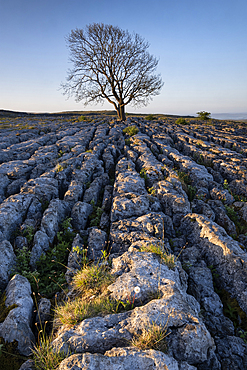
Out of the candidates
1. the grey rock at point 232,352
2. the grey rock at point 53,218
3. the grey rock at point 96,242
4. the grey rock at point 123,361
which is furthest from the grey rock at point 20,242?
the grey rock at point 232,352

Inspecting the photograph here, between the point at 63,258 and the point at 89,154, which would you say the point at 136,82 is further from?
the point at 63,258

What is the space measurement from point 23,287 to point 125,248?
3256 millimetres

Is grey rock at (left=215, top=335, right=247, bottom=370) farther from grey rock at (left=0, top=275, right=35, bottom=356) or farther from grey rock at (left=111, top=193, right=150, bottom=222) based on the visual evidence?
grey rock at (left=111, top=193, right=150, bottom=222)

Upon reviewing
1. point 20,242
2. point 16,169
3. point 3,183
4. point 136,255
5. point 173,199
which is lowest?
point 20,242

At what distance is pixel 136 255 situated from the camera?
5348 mm

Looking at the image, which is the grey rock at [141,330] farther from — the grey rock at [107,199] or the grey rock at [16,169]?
the grey rock at [16,169]

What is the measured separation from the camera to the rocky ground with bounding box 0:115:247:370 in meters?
3.41

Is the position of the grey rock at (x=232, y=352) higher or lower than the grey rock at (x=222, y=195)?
lower

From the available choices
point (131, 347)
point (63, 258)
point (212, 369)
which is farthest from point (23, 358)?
point (212, 369)

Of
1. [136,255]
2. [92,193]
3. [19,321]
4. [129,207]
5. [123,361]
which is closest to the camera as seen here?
[123,361]

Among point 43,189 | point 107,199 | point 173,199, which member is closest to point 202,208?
point 173,199

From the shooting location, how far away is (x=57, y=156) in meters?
15.8

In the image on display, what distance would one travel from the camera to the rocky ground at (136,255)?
3.41 m

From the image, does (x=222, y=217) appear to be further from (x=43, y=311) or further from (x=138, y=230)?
(x=43, y=311)
